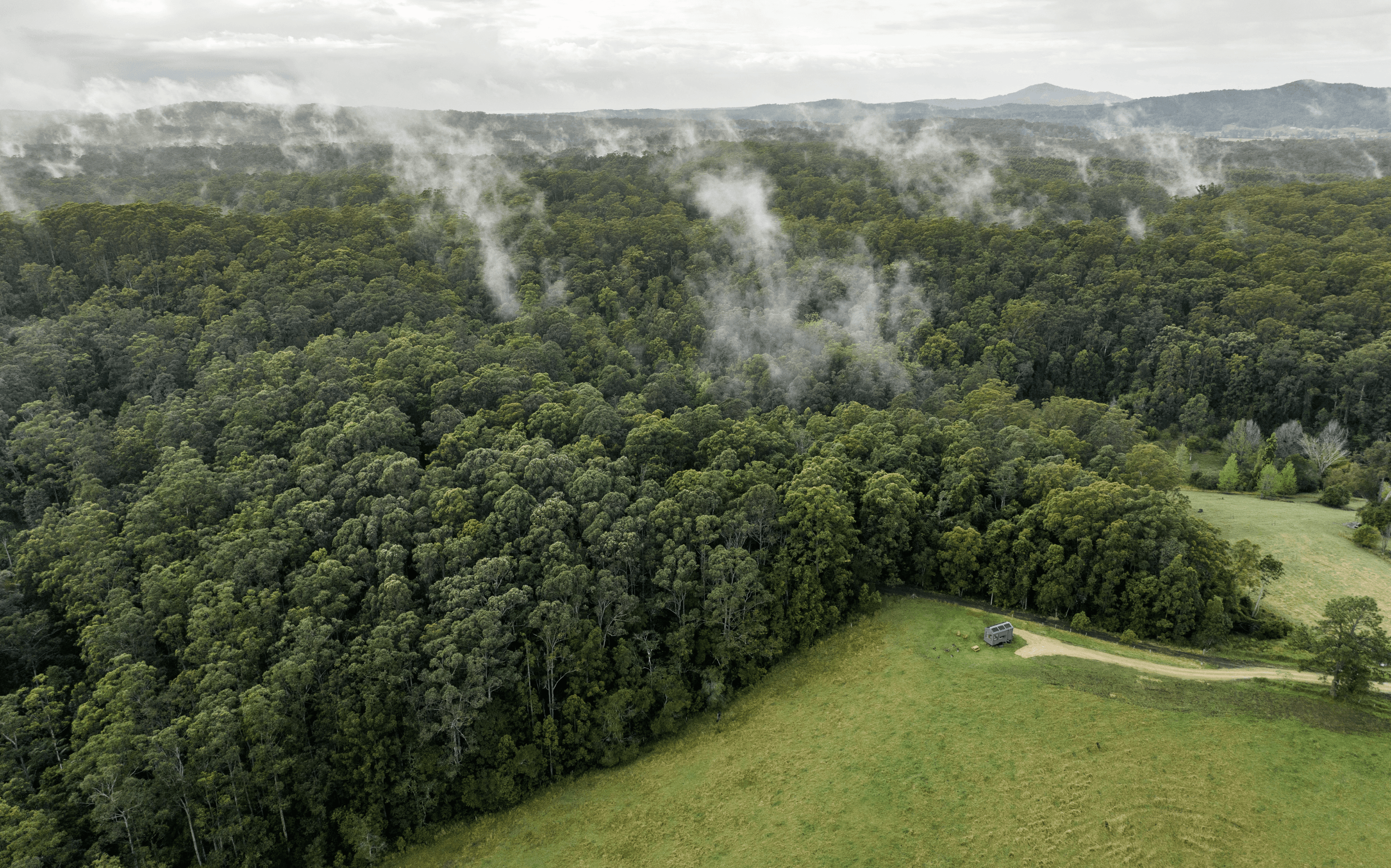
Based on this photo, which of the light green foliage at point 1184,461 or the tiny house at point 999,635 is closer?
the tiny house at point 999,635

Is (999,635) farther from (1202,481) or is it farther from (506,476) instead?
(1202,481)

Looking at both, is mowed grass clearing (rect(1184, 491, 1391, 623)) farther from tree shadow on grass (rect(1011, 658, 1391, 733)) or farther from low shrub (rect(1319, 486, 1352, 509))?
tree shadow on grass (rect(1011, 658, 1391, 733))

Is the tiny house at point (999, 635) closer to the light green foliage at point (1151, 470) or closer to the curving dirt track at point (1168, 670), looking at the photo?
the curving dirt track at point (1168, 670)

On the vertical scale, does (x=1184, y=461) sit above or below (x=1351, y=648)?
below

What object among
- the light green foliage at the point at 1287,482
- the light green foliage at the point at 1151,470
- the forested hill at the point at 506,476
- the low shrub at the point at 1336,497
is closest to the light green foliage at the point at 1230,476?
the light green foliage at the point at 1287,482

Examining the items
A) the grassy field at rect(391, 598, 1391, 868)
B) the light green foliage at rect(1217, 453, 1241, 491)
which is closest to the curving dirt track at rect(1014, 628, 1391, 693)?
the grassy field at rect(391, 598, 1391, 868)

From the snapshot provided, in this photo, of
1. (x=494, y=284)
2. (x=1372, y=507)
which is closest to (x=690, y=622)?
(x=1372, y=507)

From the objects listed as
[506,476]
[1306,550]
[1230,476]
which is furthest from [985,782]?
[1230,476]
